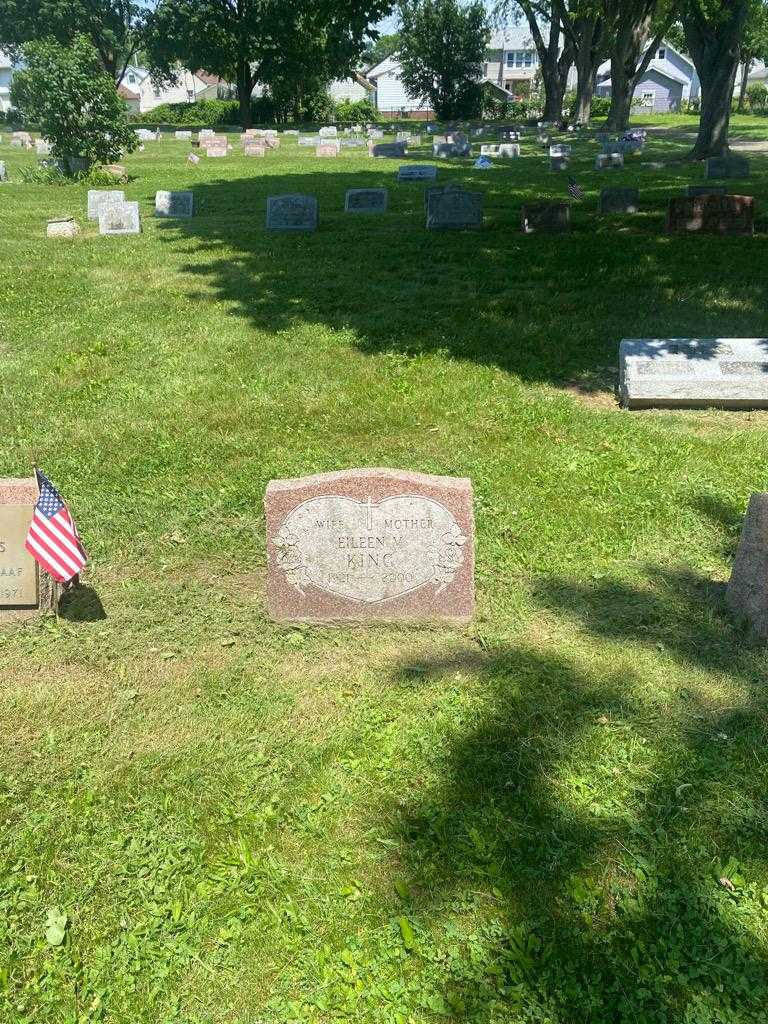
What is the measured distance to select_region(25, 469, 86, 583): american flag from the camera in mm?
5098

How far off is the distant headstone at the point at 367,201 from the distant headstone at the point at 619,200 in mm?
5313

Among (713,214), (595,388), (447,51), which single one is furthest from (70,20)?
(595,388)

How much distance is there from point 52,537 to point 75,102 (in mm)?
24209

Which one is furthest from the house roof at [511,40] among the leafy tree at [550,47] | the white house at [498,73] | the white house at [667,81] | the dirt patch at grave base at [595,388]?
the dirt patch at grave base at [595,388]

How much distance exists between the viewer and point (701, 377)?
A: 8641mm

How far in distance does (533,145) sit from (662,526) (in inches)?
1498

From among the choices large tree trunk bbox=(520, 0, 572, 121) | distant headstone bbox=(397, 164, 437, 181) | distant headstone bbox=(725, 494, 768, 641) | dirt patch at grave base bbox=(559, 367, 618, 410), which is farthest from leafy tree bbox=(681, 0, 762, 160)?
large tree trunk bbox=(520, 0, 572, 121)

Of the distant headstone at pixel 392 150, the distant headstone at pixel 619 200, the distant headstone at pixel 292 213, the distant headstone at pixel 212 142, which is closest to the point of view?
the distant headstone at pixel 292 213

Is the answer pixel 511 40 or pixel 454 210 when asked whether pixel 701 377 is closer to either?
pixel 454 210

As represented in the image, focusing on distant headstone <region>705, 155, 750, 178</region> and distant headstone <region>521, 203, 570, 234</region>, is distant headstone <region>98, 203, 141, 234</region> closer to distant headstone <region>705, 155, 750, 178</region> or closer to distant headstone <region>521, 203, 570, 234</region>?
distant headstone <region>521, 203, 570, 234</region>

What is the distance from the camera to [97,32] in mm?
55750

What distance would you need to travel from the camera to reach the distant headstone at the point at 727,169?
2425 centimetres

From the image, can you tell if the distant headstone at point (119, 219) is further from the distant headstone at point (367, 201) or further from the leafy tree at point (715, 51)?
the leafy tree at point (715, 51)

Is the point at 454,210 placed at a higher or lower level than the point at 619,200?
lower
